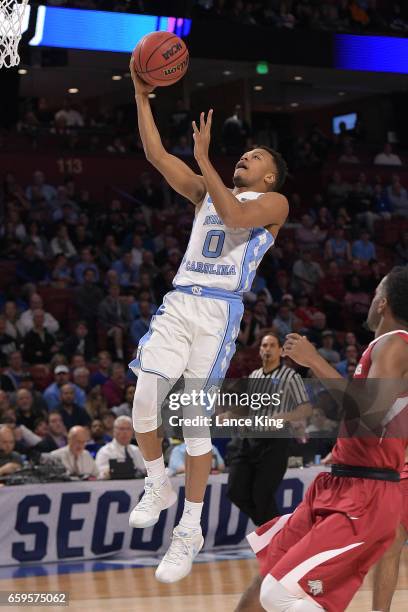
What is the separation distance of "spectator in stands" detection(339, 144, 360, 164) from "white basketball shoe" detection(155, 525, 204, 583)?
1713 centimetres

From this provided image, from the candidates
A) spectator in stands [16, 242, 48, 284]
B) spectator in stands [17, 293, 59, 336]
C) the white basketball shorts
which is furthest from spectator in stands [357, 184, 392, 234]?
the white basketball shorts

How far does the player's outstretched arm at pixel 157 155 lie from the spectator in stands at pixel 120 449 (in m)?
5.29

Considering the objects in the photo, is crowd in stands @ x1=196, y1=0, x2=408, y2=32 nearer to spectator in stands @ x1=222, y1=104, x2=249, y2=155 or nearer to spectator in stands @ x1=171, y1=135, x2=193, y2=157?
spectator in stands @ x1=222, y1=104, x2=249, y2=155

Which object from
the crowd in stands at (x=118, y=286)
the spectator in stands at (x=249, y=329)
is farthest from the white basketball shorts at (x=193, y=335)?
the spectator in stands at (x=249, y=329)

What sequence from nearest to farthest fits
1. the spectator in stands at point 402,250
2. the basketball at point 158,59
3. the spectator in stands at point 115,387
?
the basketball at point 158,59
the spectator in stands at point 115,387
the spectator in stands at point 402,250

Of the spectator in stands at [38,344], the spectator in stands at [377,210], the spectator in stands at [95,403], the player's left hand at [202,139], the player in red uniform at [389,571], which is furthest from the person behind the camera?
the spectator in stands at [377,210]

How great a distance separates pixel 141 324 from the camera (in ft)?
48.2

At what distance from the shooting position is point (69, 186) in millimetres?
17891

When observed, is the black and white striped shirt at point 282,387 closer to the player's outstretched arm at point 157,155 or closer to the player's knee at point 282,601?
the player's outstretched arm at point 157,155

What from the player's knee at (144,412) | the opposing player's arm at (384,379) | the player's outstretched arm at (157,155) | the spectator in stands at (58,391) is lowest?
the spectator in stands at (58,391)

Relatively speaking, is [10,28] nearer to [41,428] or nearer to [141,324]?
[41,428]

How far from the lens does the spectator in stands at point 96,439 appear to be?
1162 centimetres

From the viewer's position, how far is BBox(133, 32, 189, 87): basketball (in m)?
5.61

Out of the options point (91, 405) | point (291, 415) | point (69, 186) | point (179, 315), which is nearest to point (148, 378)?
point (179, 315)
